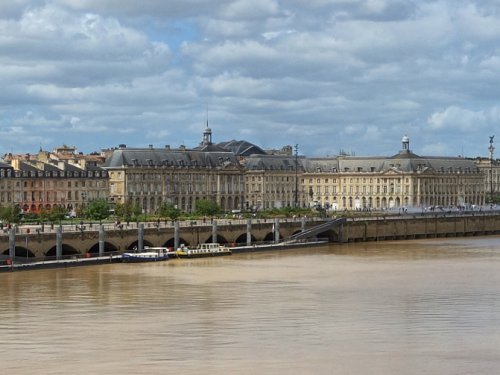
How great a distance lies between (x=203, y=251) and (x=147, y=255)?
23.6 feet

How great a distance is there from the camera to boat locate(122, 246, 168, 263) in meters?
87.8

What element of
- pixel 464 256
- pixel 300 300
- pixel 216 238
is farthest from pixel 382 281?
pixel 216 238

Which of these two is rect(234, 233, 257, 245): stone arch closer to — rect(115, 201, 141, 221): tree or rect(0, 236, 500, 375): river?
rect(115, 201, 141, 221): tree

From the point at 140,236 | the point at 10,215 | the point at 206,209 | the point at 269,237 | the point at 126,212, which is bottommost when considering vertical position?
the point at 269,237

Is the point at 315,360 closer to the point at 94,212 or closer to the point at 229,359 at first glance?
the point at 229,359

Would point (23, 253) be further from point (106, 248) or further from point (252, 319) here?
point (252, 319)

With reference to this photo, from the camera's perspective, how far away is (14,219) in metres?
115

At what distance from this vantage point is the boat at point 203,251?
9431 centimetres

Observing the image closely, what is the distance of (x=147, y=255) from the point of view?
8925cm

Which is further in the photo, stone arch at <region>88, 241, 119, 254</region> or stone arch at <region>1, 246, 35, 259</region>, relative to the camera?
stone arch at <region>88, 241, 119, 254</region>

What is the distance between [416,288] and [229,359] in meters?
27.0

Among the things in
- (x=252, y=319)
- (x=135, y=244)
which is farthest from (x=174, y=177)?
(x=252, y=319)

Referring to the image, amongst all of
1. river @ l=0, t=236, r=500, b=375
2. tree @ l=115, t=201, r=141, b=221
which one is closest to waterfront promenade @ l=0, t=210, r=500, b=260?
river @ l=0, t=236, r=500, b=375

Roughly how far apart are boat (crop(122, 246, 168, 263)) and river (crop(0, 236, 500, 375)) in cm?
179
